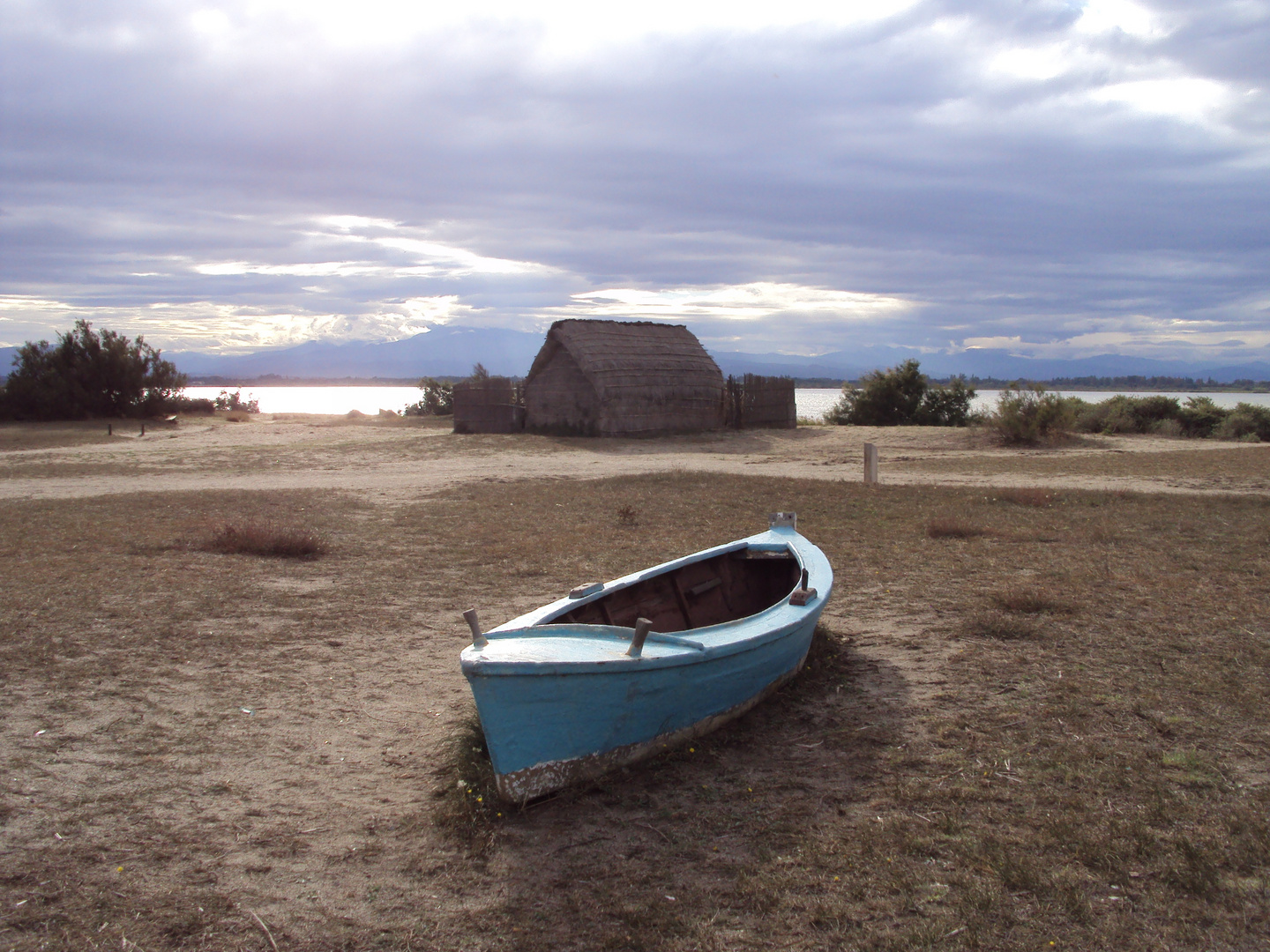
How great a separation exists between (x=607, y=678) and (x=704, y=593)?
2596 millimetres

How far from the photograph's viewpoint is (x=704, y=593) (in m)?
6.44

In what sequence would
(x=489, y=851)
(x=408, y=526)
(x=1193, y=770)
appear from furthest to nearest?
(x=408, y=526), (x=1193, y=770), (x=489, y=851)

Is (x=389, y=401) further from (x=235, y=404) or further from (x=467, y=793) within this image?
(x=467, y=793)

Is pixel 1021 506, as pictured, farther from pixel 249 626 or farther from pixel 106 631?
pixel 106 631

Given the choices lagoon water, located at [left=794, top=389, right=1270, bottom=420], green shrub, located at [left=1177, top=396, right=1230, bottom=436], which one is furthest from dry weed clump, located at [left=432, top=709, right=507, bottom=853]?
green shrub, located at [left=1177, top=396, right=1230, bottom=436]

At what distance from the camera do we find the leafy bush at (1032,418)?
22.2 m

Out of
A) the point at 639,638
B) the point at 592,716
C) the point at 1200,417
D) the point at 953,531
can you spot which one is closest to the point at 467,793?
the point at 592,716

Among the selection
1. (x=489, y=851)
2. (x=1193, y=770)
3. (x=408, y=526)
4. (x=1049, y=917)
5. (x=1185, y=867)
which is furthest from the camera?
(x=408, y=526)

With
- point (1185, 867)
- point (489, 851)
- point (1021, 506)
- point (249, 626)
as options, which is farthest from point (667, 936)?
point (1021, 506)

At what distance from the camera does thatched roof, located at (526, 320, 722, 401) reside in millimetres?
23938

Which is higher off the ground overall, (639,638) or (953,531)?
(639,638)

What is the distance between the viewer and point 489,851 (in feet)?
12.1

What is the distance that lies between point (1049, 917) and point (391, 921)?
236cm

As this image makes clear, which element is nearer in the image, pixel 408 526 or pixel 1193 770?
pixel 1193 770
